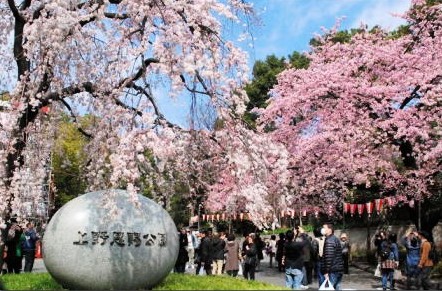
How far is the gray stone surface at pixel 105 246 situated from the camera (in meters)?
10.3

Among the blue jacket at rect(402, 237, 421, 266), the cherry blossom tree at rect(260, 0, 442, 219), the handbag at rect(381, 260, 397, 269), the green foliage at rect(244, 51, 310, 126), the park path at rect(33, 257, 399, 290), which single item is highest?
the green foliage at rect(244, 51, 310, 126)

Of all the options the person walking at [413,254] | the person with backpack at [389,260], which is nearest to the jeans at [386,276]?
the person with backpack at [389,260]

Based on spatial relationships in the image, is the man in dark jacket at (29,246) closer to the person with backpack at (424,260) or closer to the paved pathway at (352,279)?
the paved pathway at (352,279)

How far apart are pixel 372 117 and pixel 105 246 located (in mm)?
12888

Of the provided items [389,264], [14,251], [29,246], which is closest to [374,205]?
[389,264]

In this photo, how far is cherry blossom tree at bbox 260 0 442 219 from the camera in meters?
19.4

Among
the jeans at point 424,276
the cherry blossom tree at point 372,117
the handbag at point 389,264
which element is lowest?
the jeans at point 424,276

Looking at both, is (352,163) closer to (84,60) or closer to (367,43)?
(367,43)

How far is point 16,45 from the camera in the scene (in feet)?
41.6

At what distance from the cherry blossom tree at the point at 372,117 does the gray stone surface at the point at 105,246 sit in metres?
10.3

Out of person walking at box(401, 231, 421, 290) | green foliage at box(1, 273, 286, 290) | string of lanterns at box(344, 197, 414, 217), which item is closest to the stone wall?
string of lanterns at box(344, 197, 414, 217)

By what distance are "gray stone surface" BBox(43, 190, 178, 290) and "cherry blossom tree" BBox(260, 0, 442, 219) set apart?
10.3m

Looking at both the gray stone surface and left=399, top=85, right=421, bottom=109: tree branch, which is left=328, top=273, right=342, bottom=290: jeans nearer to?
the gray stone surface

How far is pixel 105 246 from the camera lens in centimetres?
1025
